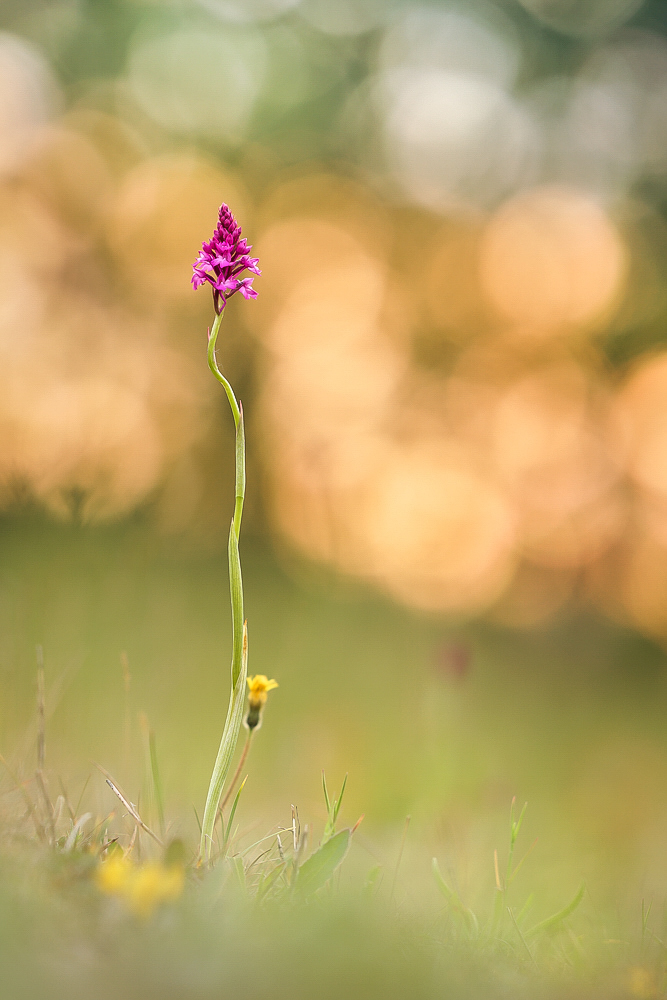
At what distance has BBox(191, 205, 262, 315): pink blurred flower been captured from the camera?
135 cm

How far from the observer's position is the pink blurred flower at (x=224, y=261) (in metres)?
1.35

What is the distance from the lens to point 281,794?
12.3 feet

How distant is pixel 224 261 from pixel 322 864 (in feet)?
3.63

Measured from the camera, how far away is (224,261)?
135 centimetres

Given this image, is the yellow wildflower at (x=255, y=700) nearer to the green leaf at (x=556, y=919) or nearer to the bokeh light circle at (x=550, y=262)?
the green leaf at (x=556, y=919)

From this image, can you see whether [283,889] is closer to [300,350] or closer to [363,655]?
[363,655]

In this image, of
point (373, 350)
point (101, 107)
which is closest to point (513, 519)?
point (373, 350)

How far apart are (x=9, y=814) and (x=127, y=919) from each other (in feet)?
1.72

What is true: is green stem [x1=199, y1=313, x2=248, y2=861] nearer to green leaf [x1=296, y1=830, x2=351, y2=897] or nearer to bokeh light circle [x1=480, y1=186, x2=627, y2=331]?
green leaf [x1=296, y1=830, x2=351, y2=897]

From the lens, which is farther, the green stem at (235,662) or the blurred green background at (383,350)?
the blurred green background at (383,350)

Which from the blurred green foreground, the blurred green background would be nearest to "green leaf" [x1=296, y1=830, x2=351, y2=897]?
the blurred green foreground

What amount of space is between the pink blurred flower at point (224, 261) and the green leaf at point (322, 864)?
0.99 metres

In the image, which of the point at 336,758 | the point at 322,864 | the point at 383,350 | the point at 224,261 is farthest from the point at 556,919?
the point at 383,350

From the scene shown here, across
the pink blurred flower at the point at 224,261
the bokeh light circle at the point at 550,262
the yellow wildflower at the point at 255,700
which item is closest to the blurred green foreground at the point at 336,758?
the yellow wildflower at the point at 255,700
